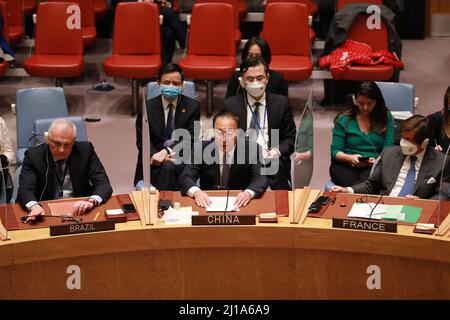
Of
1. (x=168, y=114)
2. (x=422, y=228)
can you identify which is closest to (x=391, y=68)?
(x=168, y=114)

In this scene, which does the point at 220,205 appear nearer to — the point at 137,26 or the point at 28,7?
the point at 137,26

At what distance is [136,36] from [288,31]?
4.29 feet

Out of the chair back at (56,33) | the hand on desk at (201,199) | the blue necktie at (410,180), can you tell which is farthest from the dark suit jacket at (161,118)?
the chair back at (56,33)

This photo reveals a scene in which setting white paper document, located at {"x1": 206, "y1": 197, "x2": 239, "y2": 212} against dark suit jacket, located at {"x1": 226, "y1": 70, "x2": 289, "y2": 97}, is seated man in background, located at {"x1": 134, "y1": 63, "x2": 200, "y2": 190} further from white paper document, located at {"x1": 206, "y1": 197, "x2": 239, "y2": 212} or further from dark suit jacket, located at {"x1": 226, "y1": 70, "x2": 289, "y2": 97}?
white paper document, located at {"x1": 206, "y1": 197, "x2": 239, "y2": 212}

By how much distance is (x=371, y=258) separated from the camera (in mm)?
4895

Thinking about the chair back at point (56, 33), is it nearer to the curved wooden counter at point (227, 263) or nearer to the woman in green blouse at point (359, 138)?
the woman in green blouse at point (359, 138)

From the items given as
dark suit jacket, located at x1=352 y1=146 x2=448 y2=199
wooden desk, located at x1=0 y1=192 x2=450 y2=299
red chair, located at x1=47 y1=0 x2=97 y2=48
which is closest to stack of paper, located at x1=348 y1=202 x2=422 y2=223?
wooden desk, located at x1=0 y1=192 x2=450 y2=299

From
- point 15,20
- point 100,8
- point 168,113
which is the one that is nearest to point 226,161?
point 168,113

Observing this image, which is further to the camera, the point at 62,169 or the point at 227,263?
the point at 62,169

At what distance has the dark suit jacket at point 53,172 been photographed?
18.0 feet

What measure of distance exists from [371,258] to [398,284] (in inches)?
7.1

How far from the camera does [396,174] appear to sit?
18.3 ft

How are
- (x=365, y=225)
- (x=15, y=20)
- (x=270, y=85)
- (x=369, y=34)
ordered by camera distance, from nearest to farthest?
1. (x=365, y=225)
2. (x=270, y=85)
3. (x=369, y=34)
4. (x=15, y=20)

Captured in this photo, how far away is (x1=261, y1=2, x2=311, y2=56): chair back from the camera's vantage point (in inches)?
336
